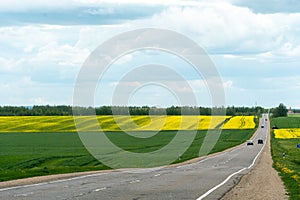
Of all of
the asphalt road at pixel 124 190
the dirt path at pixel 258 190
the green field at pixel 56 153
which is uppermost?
the green field at pixel 56 153

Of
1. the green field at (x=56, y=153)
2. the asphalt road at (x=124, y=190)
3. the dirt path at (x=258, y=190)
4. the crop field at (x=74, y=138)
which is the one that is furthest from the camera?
the crop field at (x=74, y=138)

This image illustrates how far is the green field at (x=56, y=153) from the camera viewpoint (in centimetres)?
3895

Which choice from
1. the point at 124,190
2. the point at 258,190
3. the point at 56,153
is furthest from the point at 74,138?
the point at 258,190

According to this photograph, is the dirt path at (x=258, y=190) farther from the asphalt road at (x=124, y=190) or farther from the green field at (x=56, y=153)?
the green field at (x=56, y=153)

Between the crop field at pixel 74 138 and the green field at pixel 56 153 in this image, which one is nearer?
the green field at pixel 56 153

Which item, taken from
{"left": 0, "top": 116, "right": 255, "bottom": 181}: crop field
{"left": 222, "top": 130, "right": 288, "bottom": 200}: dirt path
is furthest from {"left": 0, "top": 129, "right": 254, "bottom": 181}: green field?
{"left": 222, "top": 130, "right": 288, "bottom": 200}: dirt path

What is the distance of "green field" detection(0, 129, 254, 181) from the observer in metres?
39.0

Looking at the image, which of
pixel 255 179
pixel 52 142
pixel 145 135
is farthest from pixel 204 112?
pixel 255 179

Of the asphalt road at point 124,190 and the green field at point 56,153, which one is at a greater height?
the green field at point 56,153

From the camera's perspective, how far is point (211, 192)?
2412 cm

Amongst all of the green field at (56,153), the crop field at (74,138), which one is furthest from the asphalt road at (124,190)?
the crop field at (74,138)

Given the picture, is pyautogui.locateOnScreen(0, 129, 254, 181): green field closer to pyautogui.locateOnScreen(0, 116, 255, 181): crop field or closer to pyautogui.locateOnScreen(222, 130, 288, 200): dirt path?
pyautogui.locateOnScreen(0, 116, 255, 181): crop field

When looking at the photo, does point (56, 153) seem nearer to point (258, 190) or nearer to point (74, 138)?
point (74, 138)

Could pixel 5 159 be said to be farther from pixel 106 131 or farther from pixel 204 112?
pixel 204 112
